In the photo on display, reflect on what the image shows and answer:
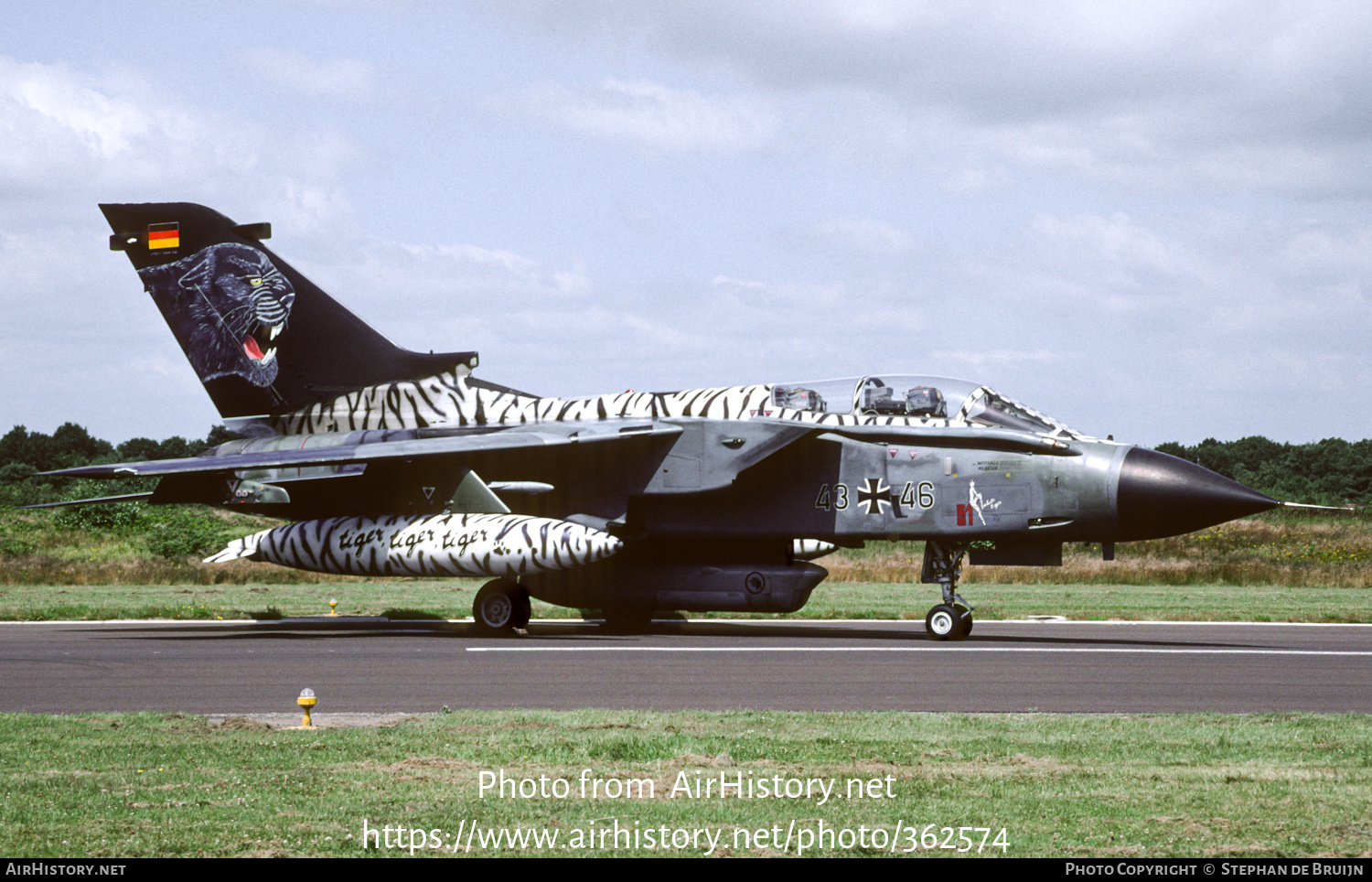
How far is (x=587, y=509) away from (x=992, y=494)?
19.2ft

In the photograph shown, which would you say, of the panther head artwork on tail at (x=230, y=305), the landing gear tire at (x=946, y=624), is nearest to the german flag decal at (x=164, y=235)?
the panther head artwork on tail at (x=230, y=305)

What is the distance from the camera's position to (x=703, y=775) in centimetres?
736

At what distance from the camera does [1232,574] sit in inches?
1336

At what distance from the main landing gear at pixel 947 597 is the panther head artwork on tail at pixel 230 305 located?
11.0m

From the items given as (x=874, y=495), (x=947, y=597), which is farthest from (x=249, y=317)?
(x=947, y=597)

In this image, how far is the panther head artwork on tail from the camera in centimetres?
2177

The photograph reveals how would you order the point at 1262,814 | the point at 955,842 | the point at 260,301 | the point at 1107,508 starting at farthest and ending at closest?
the point at 260,301
the point at 1107,508
the point at 1262,814
the point at 955,842

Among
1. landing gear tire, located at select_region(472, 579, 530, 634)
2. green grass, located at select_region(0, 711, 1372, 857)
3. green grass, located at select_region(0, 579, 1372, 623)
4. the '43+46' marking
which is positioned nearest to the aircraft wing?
landing gear tire, located at select_region(472, 579, 530, 634)

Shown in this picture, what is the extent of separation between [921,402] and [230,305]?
1141 cm

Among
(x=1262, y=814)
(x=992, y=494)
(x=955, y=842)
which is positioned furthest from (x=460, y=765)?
(x=992, y=494)

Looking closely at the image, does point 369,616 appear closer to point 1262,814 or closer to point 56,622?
point 56,622

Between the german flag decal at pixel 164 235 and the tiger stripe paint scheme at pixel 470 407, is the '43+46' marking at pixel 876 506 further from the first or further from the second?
the german flag decal at pixel 164 235

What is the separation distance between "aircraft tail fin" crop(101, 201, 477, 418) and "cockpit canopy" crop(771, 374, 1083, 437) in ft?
20.6

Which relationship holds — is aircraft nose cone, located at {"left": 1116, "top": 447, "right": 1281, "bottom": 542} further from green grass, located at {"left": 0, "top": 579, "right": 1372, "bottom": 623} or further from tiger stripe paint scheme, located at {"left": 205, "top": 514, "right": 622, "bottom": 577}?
tiger stripe paint scheme, located at {"left": 205, "top": 514, "right": 622, "bottom": 577}
